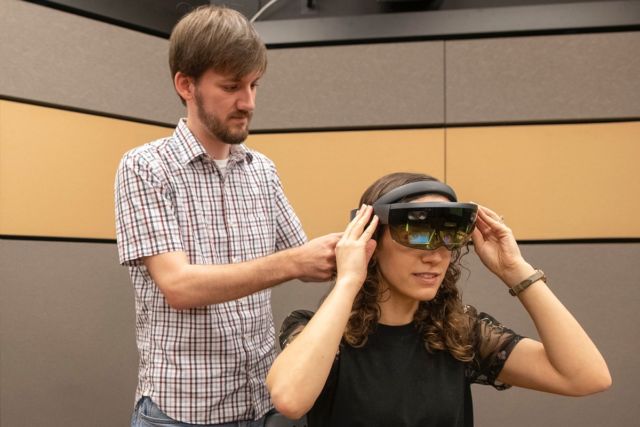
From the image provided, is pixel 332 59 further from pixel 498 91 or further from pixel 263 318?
pixel 263 318

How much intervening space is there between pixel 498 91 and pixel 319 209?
82cm

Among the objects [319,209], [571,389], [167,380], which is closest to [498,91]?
[319,209]

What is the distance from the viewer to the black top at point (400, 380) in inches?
54.1

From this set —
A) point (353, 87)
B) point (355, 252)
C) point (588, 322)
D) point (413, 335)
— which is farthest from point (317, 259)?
point (588, 322)

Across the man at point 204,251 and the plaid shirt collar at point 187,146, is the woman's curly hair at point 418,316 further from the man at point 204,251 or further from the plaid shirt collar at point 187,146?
the plaid shirt collar at point 187,146

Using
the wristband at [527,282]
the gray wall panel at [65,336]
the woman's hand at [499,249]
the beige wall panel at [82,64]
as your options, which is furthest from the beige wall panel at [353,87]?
the wristband at [527,282]

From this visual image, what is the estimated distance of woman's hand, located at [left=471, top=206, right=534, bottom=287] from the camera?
1513 millimetres

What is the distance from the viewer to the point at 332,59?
2.59m

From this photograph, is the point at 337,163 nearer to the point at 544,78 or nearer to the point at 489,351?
the point at 544,78

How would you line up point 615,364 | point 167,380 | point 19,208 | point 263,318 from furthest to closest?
point 615,364
point 19,208
point 263,318
point 167,380

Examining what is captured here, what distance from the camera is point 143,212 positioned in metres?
1.39

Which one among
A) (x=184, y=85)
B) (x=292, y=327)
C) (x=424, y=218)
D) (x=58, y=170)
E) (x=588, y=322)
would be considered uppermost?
(x=184, y=85)

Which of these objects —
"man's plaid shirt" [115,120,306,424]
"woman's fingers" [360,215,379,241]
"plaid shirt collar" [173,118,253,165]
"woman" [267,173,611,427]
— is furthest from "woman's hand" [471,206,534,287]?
"plaid shirt collar" [173,118,253,165]

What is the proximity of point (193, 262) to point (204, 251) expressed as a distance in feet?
0.13
